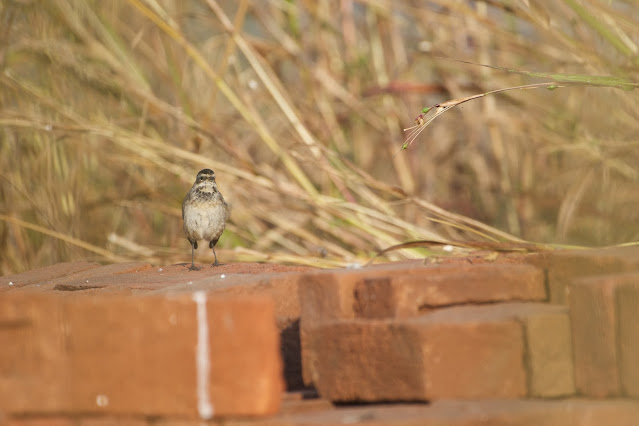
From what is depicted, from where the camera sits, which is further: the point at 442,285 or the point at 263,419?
the point at 442,285

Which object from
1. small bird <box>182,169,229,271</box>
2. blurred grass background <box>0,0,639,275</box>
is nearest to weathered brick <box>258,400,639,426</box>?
blurred grass background <box>0,0,639,275</box>

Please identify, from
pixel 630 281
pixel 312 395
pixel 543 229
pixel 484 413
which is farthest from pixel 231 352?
pixel 543 229

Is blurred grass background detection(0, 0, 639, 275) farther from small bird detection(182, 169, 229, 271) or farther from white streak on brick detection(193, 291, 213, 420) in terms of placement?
white streak on brick detection(193, 291, 213, 420)

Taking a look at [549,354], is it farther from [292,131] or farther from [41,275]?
[292,131]

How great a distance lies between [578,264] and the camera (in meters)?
2.55

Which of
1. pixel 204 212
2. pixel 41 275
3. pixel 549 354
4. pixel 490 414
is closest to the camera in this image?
pixel 490 414

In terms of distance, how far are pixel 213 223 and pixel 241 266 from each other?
66cm

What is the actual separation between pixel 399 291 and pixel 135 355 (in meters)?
0.75

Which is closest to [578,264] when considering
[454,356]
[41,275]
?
[454,356]

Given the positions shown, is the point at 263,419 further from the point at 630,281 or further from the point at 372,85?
the point at 372,85

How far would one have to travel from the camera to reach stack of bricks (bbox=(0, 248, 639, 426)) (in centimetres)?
221

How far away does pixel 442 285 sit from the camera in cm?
256

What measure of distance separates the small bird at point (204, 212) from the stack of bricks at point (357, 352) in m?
1.57

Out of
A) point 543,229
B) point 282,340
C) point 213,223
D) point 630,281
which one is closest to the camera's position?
point 630,281
